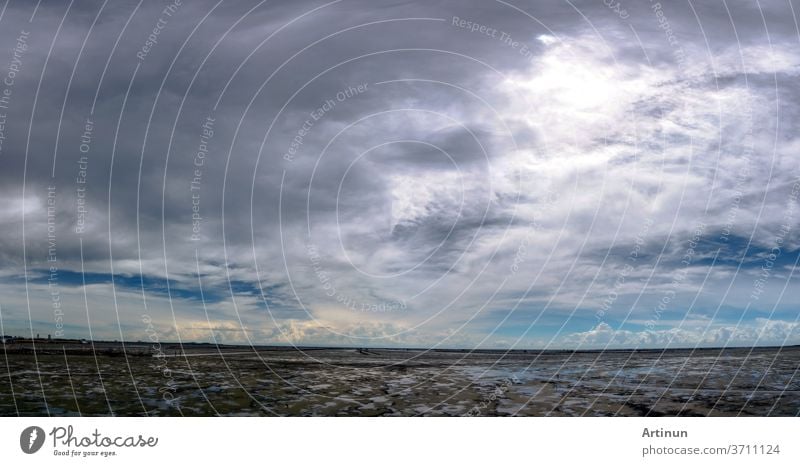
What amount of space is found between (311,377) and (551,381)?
19320 millimetres

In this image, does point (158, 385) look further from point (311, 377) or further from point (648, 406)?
point (648, 406)

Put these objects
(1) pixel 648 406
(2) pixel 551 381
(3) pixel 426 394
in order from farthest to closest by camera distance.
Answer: (2) pixel 551 381
(3) pixel 426 394
(1) pixel 648 406

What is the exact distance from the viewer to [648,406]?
1205 inches

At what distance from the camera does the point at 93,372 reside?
49.4 m

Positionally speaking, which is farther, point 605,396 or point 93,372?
point 93,372

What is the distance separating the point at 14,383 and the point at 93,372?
9792 millimetres

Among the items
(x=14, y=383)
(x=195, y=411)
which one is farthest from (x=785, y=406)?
(x=14, y=383)

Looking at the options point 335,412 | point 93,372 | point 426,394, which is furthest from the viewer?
point 93,372

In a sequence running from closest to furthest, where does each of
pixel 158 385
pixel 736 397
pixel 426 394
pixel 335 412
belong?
pixel 335 412 → pixel 736 397 → pixel 426 394 → pixel 158 385
